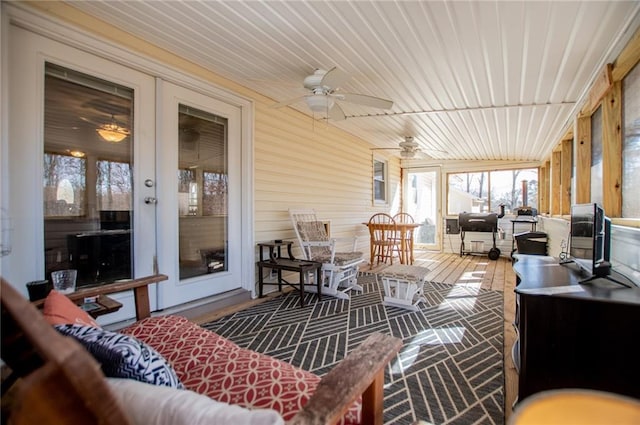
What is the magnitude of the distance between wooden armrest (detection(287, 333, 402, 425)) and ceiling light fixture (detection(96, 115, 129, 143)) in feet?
8.63

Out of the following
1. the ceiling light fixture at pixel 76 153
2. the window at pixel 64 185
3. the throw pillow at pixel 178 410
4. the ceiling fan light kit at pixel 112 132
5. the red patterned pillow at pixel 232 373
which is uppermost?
the ceiling fan light kit at pixel 112 132

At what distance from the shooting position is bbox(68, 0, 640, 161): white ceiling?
6.86ft

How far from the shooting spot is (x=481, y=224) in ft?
22.8

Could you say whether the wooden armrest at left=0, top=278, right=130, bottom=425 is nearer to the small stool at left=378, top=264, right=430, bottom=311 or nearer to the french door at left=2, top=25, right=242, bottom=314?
the french door at left=2, top=25, right=242, bottom=314

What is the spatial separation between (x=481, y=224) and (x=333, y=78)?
18.8 feet

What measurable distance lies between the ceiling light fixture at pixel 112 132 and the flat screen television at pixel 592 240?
346 cm

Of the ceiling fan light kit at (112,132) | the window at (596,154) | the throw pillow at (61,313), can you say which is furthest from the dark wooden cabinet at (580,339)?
the ceiling fan light kit at (112,132)

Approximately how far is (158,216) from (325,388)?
2570 millimetres

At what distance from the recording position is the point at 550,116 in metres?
4.14

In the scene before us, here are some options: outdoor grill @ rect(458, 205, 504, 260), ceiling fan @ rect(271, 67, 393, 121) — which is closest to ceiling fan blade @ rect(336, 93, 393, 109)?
ceiling fan @ rect(271, 67, 393, 121)

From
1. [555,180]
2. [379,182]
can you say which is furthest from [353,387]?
[379,182]

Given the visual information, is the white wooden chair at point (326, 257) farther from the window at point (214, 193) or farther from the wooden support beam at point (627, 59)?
the wooden support beam at point (627, 59)

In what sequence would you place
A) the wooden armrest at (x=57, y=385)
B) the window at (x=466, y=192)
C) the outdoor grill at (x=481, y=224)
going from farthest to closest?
the window at (x=466, y=192) → the outdoor grill at (x=481, y=224) → the wooden armrest at (x=57, y=385)

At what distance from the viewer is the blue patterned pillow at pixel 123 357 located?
81cm
